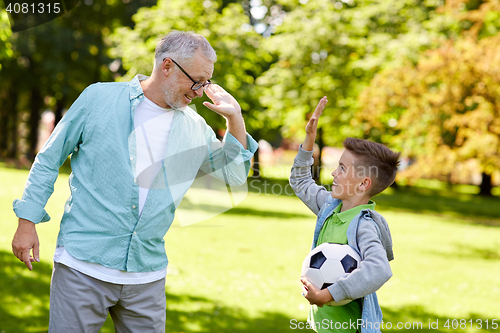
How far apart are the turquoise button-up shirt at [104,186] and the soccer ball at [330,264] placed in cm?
82

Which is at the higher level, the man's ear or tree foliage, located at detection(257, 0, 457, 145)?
tree foliage, located at detection(257, 0, 457, 145)

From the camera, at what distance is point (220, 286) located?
686 cm

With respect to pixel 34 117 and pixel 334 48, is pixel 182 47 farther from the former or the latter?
pixel 34 117

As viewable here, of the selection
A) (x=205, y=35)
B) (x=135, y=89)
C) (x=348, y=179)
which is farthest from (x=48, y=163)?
(x=205, y=35)

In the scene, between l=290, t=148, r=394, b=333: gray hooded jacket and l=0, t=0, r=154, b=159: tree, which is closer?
l=290, t=148, r=394, b=333: gray hooded jacket

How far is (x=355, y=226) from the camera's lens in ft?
8.34

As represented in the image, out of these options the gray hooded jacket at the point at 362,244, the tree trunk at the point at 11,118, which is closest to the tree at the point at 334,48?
the tree trunk at the point at 11,118

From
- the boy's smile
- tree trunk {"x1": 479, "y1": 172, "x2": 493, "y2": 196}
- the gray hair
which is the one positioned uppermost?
the gray hair

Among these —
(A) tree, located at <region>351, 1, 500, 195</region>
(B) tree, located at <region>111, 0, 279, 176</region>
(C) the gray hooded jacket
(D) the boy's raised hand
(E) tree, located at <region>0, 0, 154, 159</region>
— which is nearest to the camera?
(C) the gray hooded jacket

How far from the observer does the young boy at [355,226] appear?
7.80ft

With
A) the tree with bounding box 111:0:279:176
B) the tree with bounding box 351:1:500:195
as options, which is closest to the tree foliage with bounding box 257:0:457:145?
the tree with bounding box 351:1:500:195

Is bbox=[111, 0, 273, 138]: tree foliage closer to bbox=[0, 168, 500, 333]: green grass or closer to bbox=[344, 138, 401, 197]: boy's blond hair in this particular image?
bbox=[0, 168, 500, 333]: green grass

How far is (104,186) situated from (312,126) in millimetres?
1205

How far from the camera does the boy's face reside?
2.67m
